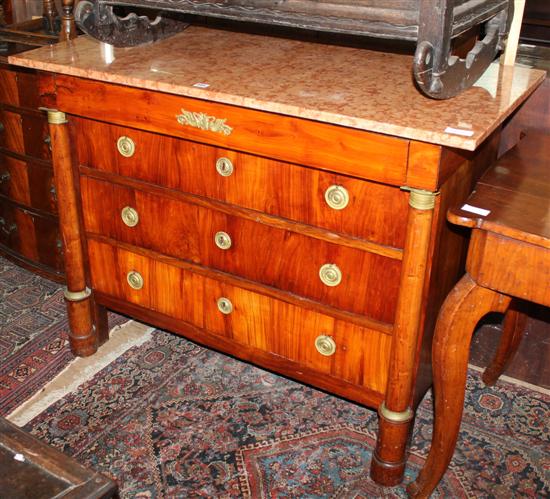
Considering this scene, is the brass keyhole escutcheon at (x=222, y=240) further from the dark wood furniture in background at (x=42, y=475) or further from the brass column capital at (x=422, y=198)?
the dark wood furniture in background at (x=42, y=475)

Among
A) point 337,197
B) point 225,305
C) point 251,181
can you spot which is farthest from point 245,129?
point 225,305

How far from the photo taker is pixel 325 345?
2.01 metres

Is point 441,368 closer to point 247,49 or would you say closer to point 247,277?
Result: point 247,277

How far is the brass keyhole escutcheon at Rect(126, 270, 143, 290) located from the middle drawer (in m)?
0.10

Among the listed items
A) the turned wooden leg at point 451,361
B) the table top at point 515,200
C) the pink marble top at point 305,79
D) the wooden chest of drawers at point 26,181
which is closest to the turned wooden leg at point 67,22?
the wooden chest of drawers at point 26,181

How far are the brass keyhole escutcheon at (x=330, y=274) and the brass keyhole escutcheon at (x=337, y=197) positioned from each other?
0.55ft

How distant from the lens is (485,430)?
226 centimetres

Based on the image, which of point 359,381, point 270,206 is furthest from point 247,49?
point 359,381

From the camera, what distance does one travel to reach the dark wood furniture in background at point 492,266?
156cm

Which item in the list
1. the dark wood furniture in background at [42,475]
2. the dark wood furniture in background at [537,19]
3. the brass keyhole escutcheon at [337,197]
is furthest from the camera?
the dark wood furniture in background at [537,19]

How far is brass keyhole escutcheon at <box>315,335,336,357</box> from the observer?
1993 millimetres

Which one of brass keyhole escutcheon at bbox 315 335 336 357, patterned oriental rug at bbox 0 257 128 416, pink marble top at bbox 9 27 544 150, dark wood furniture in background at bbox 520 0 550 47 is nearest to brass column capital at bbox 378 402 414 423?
brass keyhole escutcheon at bbox 315 335 336 357

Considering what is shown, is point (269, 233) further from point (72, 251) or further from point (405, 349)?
point (72, 251)

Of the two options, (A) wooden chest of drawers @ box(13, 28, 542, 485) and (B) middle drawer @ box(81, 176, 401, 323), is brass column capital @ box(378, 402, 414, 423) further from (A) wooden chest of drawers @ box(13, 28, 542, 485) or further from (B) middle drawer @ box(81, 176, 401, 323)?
(B) middle drawer @ box(81, 176, 401, 323)
